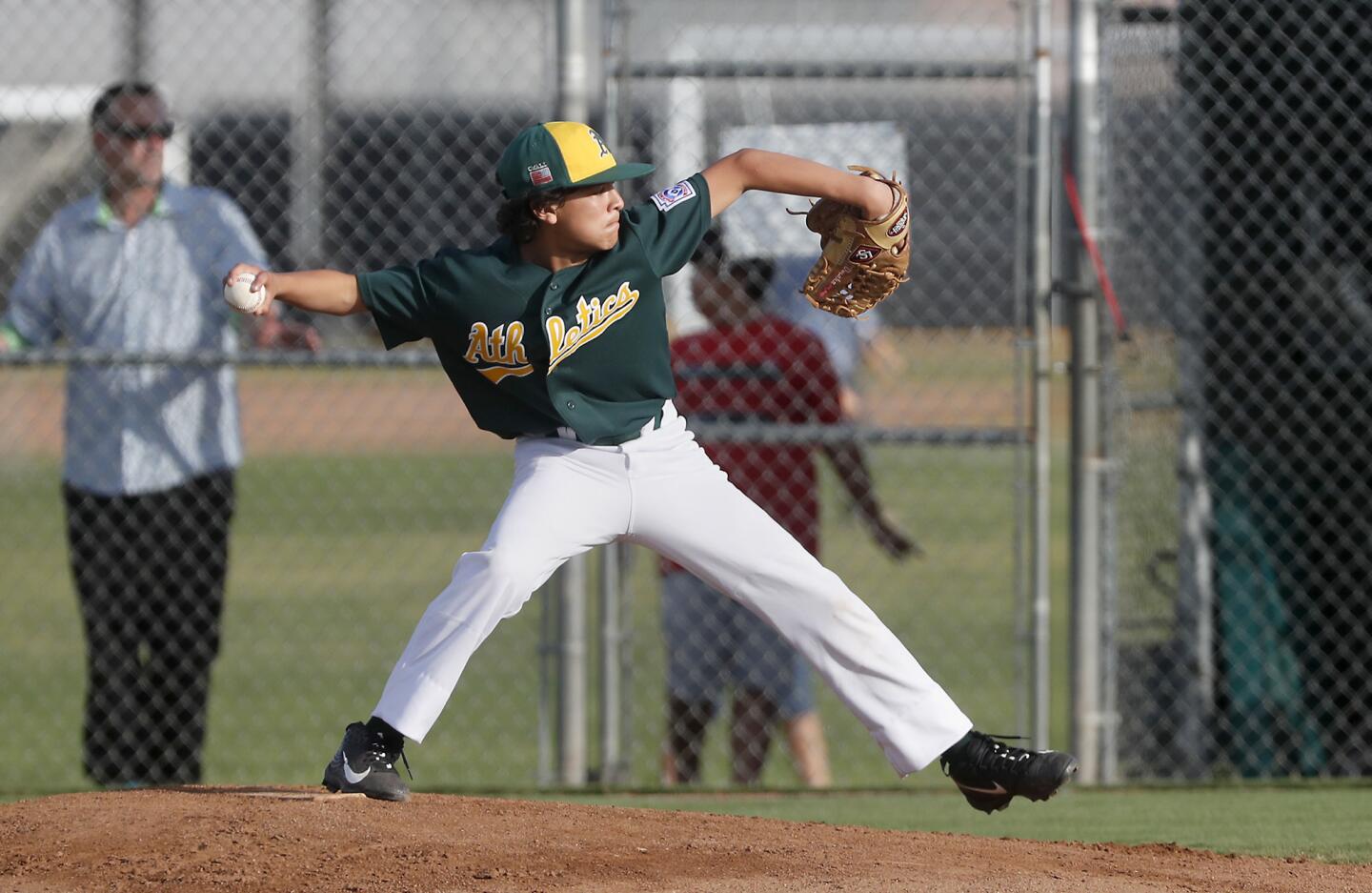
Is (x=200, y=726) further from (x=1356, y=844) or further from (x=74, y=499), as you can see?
(x=1356, y=844)

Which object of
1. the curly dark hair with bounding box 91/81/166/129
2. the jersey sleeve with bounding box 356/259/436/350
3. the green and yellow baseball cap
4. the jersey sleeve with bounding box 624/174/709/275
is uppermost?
the curly dark hair with bounding box 91/81/166/129

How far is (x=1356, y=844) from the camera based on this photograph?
4.39 meters

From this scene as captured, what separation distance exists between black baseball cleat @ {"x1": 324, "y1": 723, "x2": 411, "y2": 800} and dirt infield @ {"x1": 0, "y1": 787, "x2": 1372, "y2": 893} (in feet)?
0.13

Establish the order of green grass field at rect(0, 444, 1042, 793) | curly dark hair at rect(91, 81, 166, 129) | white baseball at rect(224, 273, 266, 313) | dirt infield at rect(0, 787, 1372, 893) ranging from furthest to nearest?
green grass field at rect(0, 444, 1042, 793) → curly dark hair at rect(91, 81, 166, 129) → white baseball at rect(224, 273, 266, 313) → dirt infield at rect(0, 787, 1372, 893)

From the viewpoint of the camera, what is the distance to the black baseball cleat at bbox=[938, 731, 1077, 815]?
4.13 meters

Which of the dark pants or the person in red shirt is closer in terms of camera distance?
the dark pants

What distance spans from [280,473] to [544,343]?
47.4ft

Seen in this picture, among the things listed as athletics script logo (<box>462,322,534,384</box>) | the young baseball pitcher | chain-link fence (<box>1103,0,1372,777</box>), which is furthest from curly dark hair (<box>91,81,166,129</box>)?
chain-link fence (<box>1103,0,1372,777</box>)

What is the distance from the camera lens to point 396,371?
285 inches

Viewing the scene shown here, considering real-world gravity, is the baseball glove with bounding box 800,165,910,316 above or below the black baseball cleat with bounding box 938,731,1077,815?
above

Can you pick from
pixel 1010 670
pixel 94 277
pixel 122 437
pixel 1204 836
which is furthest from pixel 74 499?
pixel 1010 670

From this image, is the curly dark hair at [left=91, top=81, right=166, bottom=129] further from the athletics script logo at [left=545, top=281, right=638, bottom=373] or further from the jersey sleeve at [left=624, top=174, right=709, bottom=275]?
the athletics script logo at [left=545, top=281, right=638, bottom=373]

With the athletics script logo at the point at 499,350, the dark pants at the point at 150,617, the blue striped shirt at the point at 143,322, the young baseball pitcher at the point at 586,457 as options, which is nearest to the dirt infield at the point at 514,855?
the young baseball pitcher at the point at 586,457

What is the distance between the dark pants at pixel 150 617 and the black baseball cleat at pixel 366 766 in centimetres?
204
